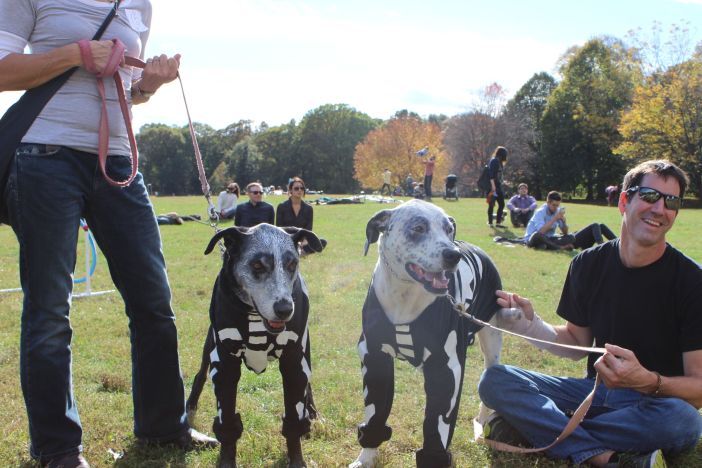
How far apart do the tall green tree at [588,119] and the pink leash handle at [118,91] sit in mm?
44956

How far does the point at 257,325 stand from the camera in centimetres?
322

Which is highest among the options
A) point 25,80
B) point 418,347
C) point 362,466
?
point 25,80

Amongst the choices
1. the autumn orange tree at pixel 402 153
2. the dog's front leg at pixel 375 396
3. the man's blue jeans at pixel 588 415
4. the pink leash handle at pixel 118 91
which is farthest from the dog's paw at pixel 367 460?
the autumn orange tree at pixel 402 153

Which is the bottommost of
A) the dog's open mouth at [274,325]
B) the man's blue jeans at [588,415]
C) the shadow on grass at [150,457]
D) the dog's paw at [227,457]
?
the shadow on grass at [150,457]

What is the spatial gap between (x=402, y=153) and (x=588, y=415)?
51.5 m

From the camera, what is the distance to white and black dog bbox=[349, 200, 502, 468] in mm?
3227

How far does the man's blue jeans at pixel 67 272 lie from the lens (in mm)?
2828

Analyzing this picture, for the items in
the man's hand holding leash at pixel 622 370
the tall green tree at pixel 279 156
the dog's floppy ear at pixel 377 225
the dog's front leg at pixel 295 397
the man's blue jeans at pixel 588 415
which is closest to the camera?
the man's hand holding leash at pixel 622 370

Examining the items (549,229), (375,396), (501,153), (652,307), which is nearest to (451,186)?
(501,153)

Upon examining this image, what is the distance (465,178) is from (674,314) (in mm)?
53026

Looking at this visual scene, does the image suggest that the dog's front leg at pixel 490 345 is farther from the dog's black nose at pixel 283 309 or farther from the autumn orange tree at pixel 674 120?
the autumn orange tree at pixel 674 120

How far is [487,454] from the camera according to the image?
144 inches

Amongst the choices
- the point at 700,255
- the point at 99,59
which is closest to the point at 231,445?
the point at 99,59

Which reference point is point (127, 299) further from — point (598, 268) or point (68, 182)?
point (598, 268)
